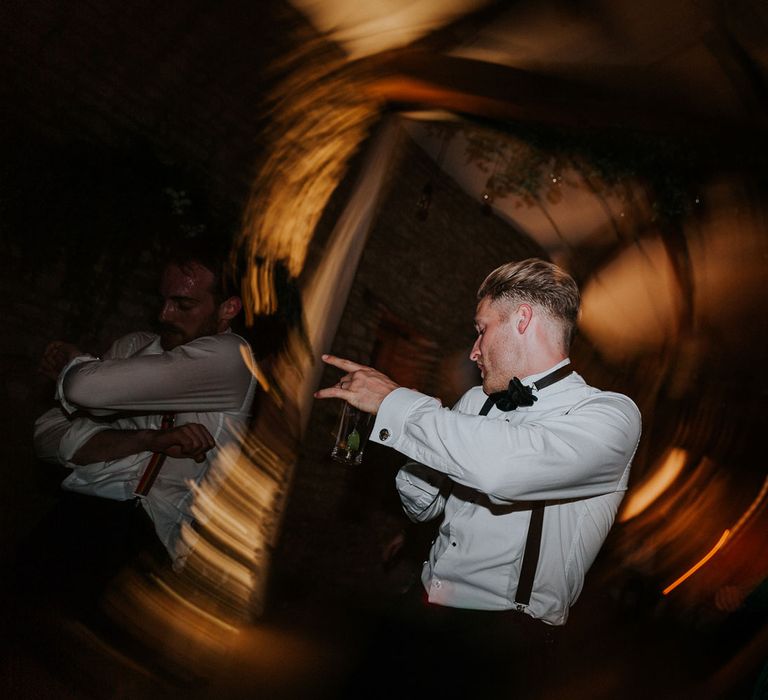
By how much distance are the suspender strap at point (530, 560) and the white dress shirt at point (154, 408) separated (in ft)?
2.70

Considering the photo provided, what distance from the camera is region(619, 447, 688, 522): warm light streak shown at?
5.11 ft

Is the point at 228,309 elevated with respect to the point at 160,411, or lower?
elevated

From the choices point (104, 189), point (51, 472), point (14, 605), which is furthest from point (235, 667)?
point (104, 189)

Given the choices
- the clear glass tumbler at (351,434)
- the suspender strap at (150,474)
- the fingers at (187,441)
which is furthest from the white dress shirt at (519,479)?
the suspender strap at (150,474)

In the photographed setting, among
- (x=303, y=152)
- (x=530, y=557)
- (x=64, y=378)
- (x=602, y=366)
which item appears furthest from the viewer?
(x=303, y=152)

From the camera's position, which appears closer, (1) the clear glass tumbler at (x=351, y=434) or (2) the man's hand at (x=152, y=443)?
(1) the clear glass tumbler at (x=351, y=434)

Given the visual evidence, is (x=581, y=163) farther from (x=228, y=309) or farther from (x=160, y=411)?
(x=160, y=411)

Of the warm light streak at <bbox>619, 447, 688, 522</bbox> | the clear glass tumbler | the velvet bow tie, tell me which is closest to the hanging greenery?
the warm light streak at <bbox>619, 447, 688, 522</bbox>

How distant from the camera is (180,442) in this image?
119 centimetres

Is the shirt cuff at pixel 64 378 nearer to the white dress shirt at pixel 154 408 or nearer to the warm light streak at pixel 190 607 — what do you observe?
the white dress shirt at pixel 154 408

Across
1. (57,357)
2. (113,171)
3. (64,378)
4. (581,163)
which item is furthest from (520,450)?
(581,163)

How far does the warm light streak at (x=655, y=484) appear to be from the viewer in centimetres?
156

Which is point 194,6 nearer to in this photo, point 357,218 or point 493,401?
point 357,218

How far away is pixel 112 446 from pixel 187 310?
410mm
